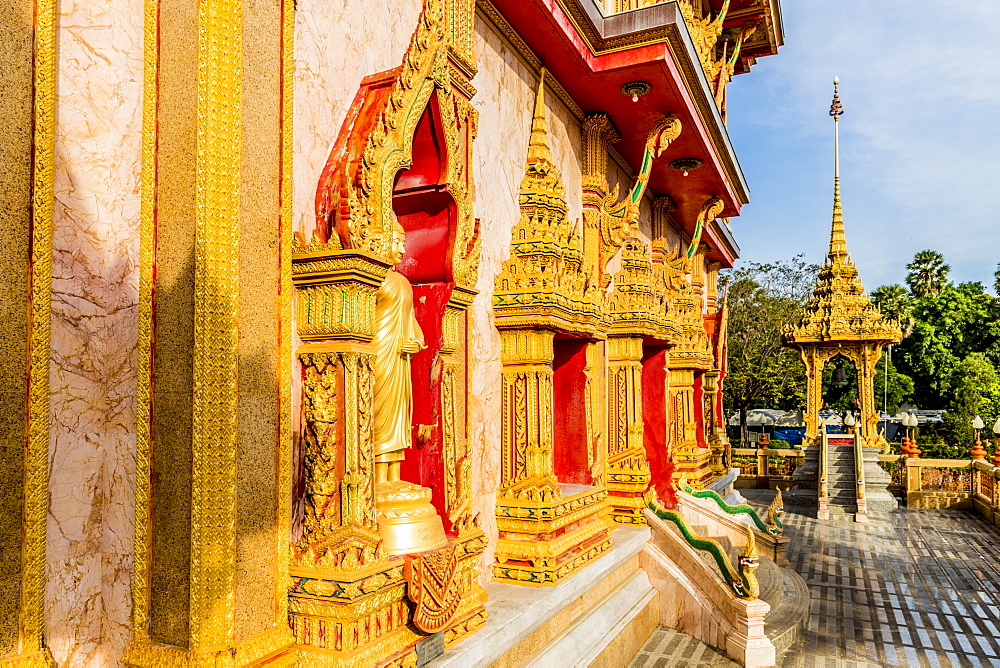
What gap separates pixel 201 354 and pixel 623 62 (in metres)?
5.10

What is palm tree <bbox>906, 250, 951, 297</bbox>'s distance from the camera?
154ft

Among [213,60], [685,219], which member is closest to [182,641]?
[213,60]

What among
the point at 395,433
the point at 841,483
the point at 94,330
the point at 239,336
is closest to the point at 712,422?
the point at 841,483

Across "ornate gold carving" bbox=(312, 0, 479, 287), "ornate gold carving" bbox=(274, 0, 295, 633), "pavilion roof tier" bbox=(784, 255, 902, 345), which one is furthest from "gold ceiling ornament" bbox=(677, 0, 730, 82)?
"pavilion roof tier" bbox=(784, 255, 902, 345)

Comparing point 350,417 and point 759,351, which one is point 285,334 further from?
point 759,351

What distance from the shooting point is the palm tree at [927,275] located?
47.0m

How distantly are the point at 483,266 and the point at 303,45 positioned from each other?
251cm

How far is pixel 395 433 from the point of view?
3.71 meters

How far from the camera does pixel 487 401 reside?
560 centimetres

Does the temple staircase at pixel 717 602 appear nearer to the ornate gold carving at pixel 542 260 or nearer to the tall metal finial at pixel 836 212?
the ornate gold carving at pixel 542 260

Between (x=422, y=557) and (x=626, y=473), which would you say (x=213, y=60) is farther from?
(x=626, y=473)

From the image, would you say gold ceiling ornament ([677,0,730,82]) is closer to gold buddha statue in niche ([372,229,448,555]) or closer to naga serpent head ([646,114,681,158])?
naga serpent head ([646,114,681,158])

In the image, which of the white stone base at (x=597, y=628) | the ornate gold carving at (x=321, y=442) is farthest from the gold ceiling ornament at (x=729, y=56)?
the ornate gold carving at (x=321, y=442)

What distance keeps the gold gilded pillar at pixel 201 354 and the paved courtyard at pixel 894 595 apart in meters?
4.84
